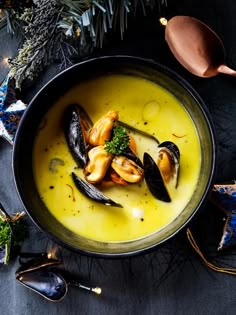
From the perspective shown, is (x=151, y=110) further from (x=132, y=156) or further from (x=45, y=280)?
(x=45, y=280)

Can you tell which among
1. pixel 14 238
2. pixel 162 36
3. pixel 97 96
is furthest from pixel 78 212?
pixel 162 36

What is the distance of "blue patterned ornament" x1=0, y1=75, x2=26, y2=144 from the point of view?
1.97 m

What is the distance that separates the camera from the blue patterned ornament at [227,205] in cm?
189

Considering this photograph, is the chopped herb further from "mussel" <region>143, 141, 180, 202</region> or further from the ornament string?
the ornament string

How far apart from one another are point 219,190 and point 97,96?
498mm

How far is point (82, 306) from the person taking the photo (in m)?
2.02

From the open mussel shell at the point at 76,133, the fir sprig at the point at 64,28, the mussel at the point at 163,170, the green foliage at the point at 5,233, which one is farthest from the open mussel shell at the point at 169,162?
the green foliage at the point at 5,233

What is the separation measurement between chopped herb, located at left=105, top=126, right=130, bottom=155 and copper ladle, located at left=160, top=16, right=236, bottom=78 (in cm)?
32

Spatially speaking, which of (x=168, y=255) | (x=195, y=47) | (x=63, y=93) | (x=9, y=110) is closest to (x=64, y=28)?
(x=63, y=93)

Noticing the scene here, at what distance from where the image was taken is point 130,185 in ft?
6.29

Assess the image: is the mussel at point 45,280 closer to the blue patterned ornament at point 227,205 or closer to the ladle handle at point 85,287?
the ladle handle at point 85,287

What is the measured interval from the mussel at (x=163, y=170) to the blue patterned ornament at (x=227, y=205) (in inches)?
5.5

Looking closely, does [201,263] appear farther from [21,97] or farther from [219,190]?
[21,97]

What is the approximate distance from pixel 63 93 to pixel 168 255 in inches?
25.0
